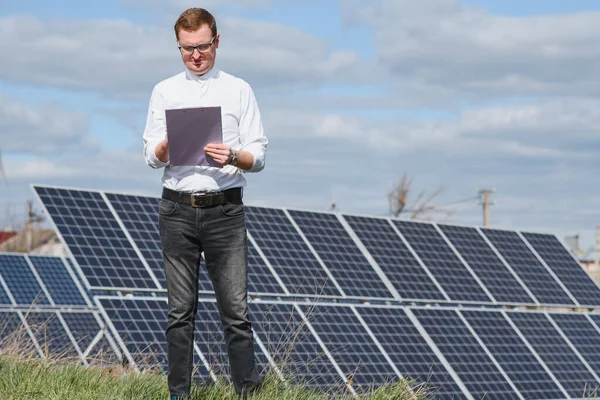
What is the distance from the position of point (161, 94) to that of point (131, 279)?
9185 millimetres

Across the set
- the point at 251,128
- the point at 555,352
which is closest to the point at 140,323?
the point at 555,352

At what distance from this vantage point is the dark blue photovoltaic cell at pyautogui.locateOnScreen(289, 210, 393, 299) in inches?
664

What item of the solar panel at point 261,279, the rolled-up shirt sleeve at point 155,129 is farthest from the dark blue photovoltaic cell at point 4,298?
the rolled-up shirt sleeve at point 155,129

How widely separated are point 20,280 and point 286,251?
10403 mm

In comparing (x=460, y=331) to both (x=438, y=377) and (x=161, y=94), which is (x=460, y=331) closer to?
(x=438, y=377)

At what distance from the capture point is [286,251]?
55.3 ft

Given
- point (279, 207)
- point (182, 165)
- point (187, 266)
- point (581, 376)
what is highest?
point (182, 165)

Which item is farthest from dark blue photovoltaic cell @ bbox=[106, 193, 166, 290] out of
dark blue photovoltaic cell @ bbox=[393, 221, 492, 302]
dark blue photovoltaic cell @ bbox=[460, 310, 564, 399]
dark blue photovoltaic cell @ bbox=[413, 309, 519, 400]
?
dark blue photovoltaic cell @ bbox=[460, 310, 564, 399]

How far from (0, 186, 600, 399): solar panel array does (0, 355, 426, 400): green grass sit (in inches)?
218

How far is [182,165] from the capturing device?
19.1ft

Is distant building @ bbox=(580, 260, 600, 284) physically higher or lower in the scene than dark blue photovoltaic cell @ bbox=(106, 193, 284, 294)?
lower

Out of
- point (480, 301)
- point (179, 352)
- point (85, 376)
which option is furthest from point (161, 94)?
point (480, 301)

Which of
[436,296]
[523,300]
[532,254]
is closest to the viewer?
[436,296]

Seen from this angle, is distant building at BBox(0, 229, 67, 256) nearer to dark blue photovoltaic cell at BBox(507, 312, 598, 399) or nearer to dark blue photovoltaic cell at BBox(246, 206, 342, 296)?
dark blue photovoltaic cell at BBox(246, 206, 342, 296)
